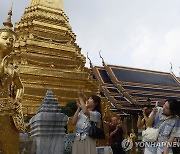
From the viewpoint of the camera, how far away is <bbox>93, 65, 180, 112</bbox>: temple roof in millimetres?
14422

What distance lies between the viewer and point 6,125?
10.3ft

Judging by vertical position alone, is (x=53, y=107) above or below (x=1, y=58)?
below

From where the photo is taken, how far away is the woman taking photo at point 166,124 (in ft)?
10.1

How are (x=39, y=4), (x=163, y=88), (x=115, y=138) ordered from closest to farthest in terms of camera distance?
(x=115, y=138), (x=39, y=4), (x=163, y=88)

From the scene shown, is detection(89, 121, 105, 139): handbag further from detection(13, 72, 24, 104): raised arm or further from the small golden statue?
detection(13, 72, 24, 104): raised arm

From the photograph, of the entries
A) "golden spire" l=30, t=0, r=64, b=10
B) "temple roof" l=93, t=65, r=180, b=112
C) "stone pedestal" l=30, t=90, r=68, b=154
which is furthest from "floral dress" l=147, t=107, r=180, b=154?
"golden spire" l=30, t=0, r=64, b=10

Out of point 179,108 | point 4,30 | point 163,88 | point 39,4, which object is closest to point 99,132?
point 179,108

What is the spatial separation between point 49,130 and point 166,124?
64.6 inches

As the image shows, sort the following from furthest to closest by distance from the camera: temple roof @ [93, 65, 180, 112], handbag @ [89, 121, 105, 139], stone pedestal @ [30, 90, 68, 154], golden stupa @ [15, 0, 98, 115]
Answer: temple roof @ [93, 65, 180, 112] < golden stupa @ [15, 0, 98, 115] < stone pedestal @ [30, 90, 68, 154] < handbag @ [89, 121, 105, 139]

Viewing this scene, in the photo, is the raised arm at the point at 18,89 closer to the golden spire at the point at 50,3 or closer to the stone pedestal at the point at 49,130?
the stone pedestal at the point at 49,130

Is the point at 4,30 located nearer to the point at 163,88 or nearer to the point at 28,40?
the point at 28,40

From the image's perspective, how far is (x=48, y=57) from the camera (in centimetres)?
1174

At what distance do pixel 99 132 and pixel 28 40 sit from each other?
883 cm

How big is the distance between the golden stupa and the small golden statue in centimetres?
644
